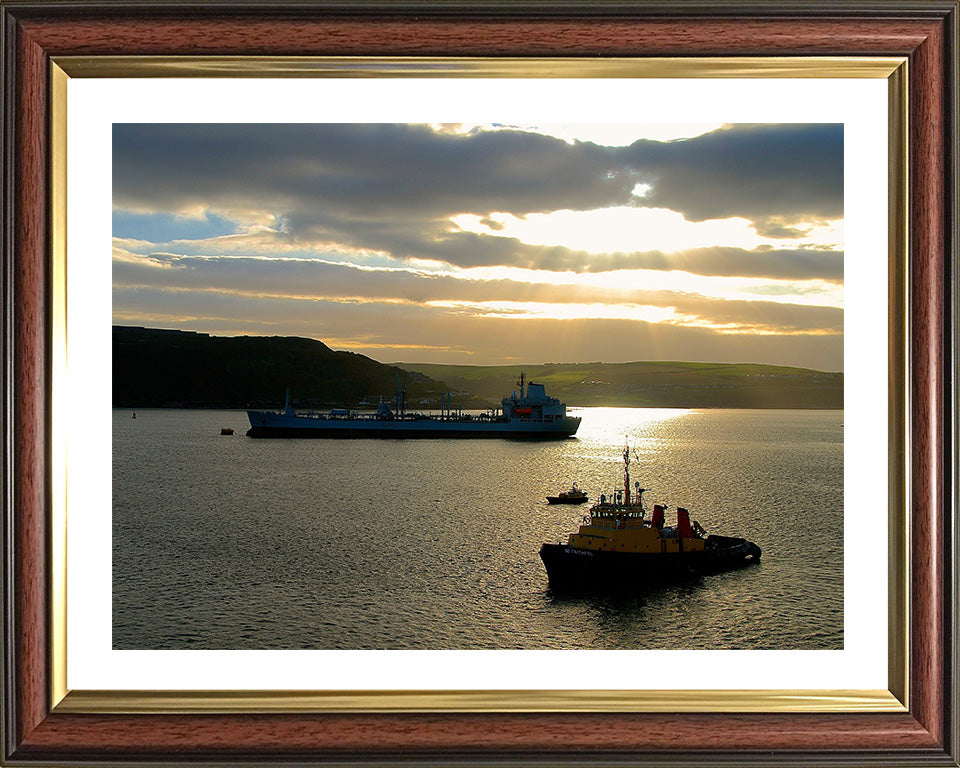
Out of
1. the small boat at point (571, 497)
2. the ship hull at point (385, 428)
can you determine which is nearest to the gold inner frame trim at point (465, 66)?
the ship hull at point (385, 428)

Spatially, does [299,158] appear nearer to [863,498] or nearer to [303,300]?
[303,300]

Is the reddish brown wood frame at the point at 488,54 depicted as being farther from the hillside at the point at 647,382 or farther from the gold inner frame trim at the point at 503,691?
the hillside at the point at 647,382

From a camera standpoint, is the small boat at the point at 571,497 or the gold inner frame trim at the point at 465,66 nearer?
the gold inner frame trim at the point at 465,66

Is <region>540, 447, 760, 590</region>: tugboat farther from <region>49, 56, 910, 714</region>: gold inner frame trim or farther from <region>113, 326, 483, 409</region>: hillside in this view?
<region>49, 56, 910, 714</region>: gold inner frame trim

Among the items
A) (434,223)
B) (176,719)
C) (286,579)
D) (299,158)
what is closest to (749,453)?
(434,223)

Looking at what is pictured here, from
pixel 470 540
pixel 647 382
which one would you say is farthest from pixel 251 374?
pixel 647 382
